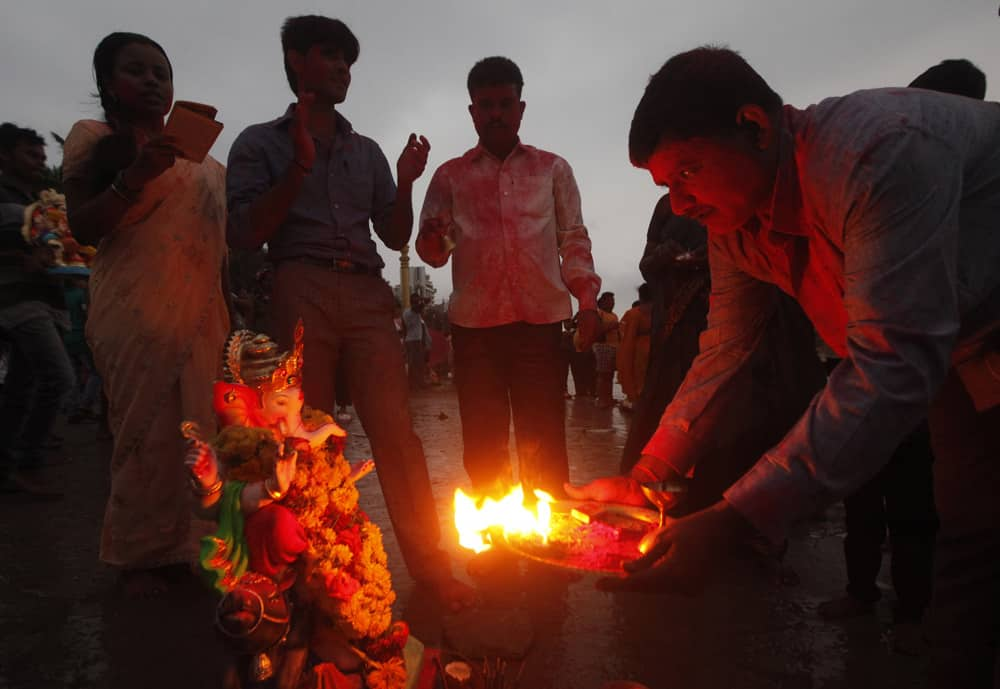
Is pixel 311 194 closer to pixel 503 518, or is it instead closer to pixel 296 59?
pixel 296 59

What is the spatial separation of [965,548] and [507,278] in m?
2.51

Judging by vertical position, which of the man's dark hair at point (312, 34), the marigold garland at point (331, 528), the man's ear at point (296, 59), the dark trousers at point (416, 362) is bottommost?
the dark trousers at point (416, 362)

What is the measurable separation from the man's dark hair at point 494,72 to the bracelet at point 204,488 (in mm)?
2772

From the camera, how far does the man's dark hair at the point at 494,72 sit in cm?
366

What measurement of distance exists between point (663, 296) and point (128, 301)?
10.2ft

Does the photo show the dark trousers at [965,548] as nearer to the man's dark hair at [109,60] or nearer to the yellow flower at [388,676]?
the yellow flower at [388,676]

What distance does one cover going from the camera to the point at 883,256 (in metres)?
1.34

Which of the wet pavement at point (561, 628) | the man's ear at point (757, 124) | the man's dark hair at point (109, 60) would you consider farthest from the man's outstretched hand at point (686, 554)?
the man's dark hair at point (109, 60)

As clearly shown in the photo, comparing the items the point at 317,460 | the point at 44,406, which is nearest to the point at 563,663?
the point at 317,460

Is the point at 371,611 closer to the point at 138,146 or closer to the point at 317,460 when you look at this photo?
the point at 317,460

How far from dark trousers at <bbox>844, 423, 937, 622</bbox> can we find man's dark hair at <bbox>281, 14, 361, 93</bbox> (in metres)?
3.21

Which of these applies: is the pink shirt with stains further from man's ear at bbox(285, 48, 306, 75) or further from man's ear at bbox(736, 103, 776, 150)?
man's ear at bbox(736, 103, 776, 150)

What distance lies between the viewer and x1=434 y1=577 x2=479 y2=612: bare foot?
3020mm

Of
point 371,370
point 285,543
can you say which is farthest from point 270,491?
point 371,370
